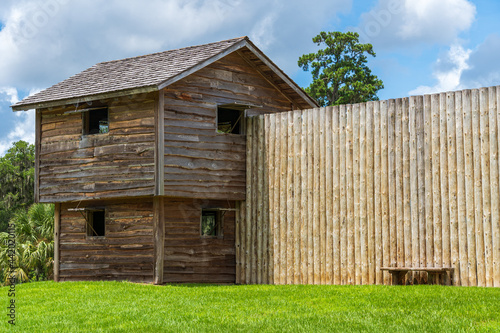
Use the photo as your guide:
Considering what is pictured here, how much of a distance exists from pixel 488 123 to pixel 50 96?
486 inches

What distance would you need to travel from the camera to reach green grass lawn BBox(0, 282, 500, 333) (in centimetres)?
1156

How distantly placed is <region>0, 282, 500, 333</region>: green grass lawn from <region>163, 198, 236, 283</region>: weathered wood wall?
202 centimetres

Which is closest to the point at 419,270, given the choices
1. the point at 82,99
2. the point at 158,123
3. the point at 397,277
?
the point at 397,277

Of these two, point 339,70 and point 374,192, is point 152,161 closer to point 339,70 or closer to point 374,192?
point 374,192

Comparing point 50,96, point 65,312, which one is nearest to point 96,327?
point 65,312

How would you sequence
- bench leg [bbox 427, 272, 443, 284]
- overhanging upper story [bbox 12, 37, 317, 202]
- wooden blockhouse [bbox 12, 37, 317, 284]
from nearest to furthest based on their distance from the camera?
1. bench leg [bbox 427, 272, 443, 284]
2. overhanging upper story [bbox 12, 37, 317, 202]
3. wooden blockhouse [bbox 12, 37, 317, 284]

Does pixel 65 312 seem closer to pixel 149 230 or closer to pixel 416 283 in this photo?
pixel 149 230

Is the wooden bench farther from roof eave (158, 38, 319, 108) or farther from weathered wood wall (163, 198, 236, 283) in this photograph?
roof eave (158, 38, 319, 108)

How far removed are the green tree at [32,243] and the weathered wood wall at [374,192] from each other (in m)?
10.4

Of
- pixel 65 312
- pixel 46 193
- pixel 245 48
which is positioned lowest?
pixel 65 312

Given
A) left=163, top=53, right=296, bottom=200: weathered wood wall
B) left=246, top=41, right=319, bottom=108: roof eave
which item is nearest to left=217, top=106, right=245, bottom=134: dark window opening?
left=163, top=53, right=296, bottom=200: weathered wood wall

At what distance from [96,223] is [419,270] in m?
10.4

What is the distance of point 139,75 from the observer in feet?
66.9

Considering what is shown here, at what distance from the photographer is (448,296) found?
544 inches
